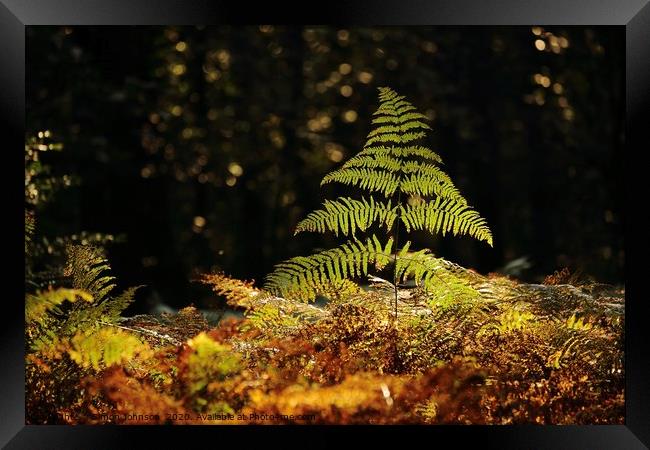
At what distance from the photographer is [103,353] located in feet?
10.9

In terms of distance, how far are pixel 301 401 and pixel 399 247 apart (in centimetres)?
93

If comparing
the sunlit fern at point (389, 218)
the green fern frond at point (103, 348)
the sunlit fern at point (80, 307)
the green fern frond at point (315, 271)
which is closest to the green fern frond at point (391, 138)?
the sunlit fern at point (389, 218)

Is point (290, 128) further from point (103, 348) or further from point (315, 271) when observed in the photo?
point (103, 348)

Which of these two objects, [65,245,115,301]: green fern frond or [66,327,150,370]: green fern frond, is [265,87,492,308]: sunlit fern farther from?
[65,245,115,301]: green fern frond

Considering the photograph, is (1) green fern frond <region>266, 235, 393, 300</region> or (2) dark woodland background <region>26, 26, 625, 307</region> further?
(2) dark woodland background <region>26, 26, 625, 307</region>

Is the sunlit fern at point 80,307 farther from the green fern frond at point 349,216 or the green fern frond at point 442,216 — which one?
the green fern frond at point 442,216

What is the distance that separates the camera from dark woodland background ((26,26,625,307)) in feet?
33.0

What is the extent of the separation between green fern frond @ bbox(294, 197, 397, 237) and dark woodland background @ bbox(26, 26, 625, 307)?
551 cm

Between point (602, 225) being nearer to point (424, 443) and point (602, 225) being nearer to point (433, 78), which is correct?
point (433, 78)

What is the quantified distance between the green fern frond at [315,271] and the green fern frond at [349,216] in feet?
0.33

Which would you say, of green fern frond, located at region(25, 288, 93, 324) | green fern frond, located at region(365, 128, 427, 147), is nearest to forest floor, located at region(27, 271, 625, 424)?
green fern frond, located at region(25, 288, 93, 324)

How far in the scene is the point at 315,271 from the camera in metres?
3.36

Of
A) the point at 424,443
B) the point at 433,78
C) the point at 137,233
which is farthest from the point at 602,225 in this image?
the point at 424,443
